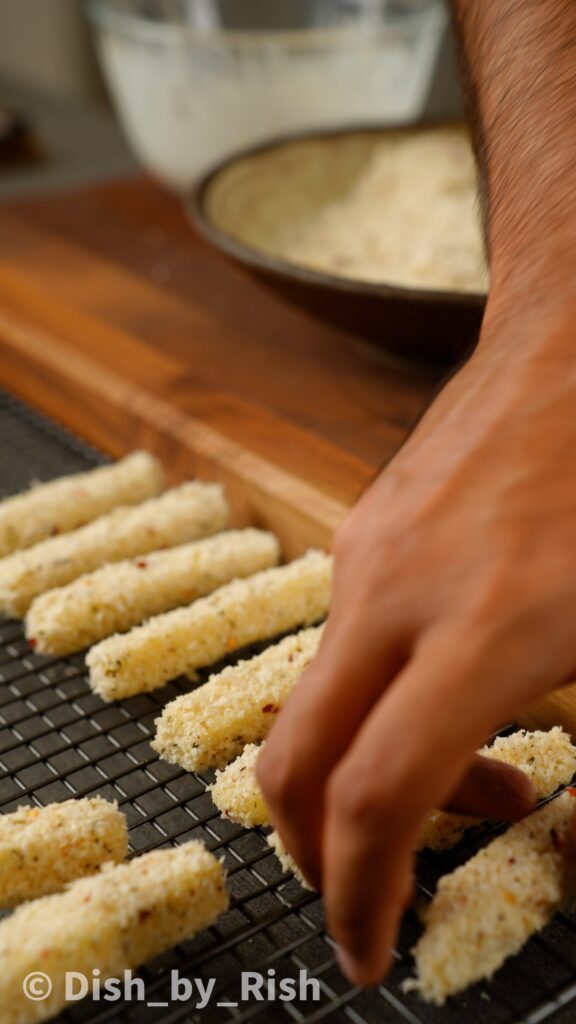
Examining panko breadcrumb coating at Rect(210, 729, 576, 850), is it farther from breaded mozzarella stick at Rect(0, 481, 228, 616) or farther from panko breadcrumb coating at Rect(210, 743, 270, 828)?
breaded mozzarella stick at Rect(0, 481, 228, 616)

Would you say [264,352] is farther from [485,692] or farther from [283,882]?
[485,692]

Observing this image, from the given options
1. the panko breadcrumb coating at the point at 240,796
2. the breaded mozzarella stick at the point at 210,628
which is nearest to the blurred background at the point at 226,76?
the breaded mozzarella stick at the point at 210,628

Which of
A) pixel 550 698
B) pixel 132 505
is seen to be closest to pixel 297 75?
pixel 132 505

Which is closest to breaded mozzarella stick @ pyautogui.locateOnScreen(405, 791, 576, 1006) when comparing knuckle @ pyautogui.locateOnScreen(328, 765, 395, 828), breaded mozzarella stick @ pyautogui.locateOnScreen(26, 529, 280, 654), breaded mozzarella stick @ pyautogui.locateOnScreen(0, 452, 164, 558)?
knuckle @ pyautogui.locateOnScreen(328, 765, 395, 828)

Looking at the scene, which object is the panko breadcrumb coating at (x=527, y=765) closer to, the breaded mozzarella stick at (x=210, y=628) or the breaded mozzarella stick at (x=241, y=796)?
the breaded mozzarella stick at (x=241, y=796)

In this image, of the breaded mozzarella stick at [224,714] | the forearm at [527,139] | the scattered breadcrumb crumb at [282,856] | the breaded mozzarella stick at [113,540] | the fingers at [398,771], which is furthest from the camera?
the breaded mozzarella stick at [113,540]

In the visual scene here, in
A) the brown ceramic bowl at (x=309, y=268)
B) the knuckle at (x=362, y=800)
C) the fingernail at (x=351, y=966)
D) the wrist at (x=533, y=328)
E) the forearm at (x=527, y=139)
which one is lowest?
the brown ceramic bowl at (x=309, y=268)

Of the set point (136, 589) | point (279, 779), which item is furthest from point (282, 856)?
point (136, 589)
